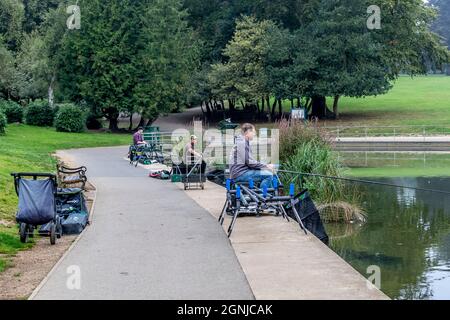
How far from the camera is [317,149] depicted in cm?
1722

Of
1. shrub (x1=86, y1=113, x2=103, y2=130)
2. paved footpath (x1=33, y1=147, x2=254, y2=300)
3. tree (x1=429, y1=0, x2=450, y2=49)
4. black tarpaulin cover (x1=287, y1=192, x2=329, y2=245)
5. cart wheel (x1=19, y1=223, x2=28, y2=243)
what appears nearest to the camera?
paved footpath (x1=33, y1=147, x2=254, y2=300)

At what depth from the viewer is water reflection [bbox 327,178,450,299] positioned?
33.1 ft

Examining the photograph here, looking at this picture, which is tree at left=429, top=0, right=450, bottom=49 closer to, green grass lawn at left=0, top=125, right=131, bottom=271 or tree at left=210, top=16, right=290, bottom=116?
tree at left=210, top=16, right=290, bottom=116

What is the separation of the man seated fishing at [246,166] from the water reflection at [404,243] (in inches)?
72.8

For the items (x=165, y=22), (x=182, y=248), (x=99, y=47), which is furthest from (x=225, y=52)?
(x=182, y=248)

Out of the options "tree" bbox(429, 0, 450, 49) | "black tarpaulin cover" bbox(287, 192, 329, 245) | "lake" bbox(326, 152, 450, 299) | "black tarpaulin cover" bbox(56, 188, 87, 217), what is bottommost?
"lake" bbox(326, 152, 450, 299)

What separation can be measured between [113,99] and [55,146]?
42.1ft

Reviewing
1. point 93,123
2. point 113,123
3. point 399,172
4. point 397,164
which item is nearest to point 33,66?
point 93,123

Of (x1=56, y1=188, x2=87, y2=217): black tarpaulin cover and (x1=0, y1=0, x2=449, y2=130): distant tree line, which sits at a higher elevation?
(x1=0, y1=0, x2=449, y2=130): distant tree line

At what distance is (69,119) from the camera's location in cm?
5000

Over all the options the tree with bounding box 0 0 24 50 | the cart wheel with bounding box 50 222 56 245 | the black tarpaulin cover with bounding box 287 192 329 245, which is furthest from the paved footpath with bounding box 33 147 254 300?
the tree with bounding box 0 0 24 50

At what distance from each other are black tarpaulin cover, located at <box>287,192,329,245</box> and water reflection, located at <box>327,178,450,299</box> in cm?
39

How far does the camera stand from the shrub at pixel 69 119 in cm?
5000
